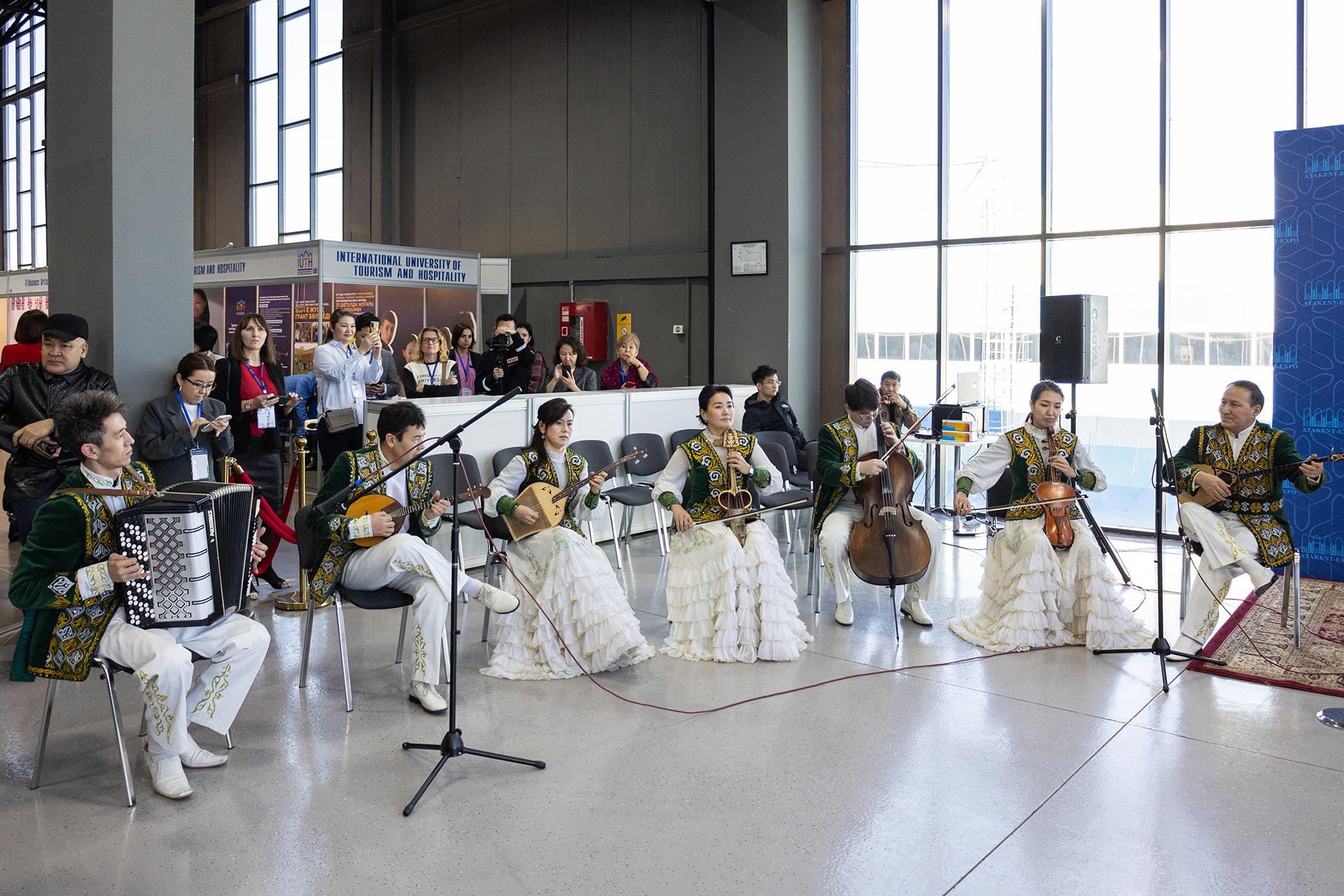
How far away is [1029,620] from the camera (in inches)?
186

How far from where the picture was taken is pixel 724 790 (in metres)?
3.27

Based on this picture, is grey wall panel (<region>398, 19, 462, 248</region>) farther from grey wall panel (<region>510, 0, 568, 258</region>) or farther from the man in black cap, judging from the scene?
the man in black cap

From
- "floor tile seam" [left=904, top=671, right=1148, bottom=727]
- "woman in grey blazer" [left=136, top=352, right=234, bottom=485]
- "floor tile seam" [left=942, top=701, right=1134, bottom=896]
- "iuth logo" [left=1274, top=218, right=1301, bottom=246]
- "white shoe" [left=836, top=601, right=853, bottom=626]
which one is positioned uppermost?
"iuth logo" [left=1274, top=218, right=1301, bottom=246]

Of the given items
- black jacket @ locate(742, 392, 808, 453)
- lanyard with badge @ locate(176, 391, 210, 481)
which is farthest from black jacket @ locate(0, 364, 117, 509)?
black jacket @ locate(742, 392, 808, 453)

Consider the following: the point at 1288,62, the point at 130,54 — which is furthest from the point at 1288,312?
the point at 130,54

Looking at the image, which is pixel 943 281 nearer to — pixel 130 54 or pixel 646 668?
pixel 646 668

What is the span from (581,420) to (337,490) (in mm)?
2929

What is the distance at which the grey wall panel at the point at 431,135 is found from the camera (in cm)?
1184

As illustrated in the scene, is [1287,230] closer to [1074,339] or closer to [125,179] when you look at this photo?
[1074,339]

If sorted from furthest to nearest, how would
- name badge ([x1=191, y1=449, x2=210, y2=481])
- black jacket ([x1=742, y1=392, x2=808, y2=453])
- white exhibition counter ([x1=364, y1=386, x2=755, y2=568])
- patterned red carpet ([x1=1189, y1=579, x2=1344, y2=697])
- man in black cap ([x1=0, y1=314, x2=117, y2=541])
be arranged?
black jacket ([x1=742, y1=392, x2=808, y2=453]) → white exhibition counter ([x1=364, y1=386, x2=755, y2=568]) → name badge ([x1=191, y1=449, x2=210, y2=481]) → man in black cap ([x1=0, y1=314, x2=117, y2=541]) → patterned red carpet ([x1=1189, y1=579, x2=1344, y2=697])

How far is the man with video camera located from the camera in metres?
7.85

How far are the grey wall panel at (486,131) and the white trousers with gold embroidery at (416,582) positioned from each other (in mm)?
7872

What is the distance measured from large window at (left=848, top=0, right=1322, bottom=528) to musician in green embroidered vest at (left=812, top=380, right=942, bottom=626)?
3.44m

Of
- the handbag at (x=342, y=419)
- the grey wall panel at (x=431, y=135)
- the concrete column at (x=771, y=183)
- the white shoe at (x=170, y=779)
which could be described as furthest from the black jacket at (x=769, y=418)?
the grey wall panel at (x=431, y=135)
